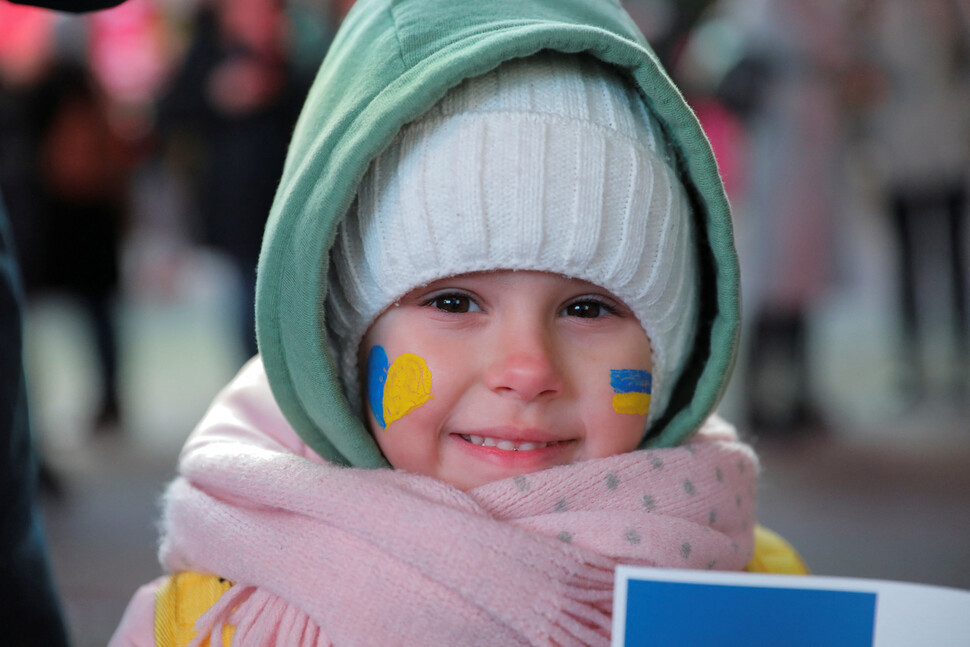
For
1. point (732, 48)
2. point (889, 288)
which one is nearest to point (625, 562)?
point (732, 48)

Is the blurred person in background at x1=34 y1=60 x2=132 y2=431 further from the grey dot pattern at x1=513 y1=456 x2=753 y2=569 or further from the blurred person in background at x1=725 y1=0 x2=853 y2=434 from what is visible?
the grey dot pattern at x1=513 y1=456 x2=753 y2=569

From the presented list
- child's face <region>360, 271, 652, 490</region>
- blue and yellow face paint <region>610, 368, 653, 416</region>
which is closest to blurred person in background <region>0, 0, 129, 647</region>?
child's face <region>360, 271, 652, 490</region>

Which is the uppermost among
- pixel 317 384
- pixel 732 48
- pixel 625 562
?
pixel 732 48

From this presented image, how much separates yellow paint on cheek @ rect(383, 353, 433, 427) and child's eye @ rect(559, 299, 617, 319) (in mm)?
137

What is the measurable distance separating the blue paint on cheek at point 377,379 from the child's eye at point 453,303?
7 centimetres

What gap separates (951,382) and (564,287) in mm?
2977

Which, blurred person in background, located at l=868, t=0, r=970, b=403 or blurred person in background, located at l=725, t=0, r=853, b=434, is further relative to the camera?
blurred person in background, located at l=868, t=0, r=970, b=403

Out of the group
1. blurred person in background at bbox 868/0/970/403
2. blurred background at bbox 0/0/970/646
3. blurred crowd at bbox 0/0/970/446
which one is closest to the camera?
blurred background at bbox 0/0/970/646

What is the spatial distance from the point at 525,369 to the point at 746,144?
2.32 meters

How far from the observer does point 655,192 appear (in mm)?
864

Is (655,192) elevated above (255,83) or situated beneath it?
situated beneath

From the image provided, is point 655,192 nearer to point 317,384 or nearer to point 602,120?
point 602,120

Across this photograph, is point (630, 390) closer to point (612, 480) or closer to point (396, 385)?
point (612, 480)

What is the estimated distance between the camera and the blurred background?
98.4 inches
